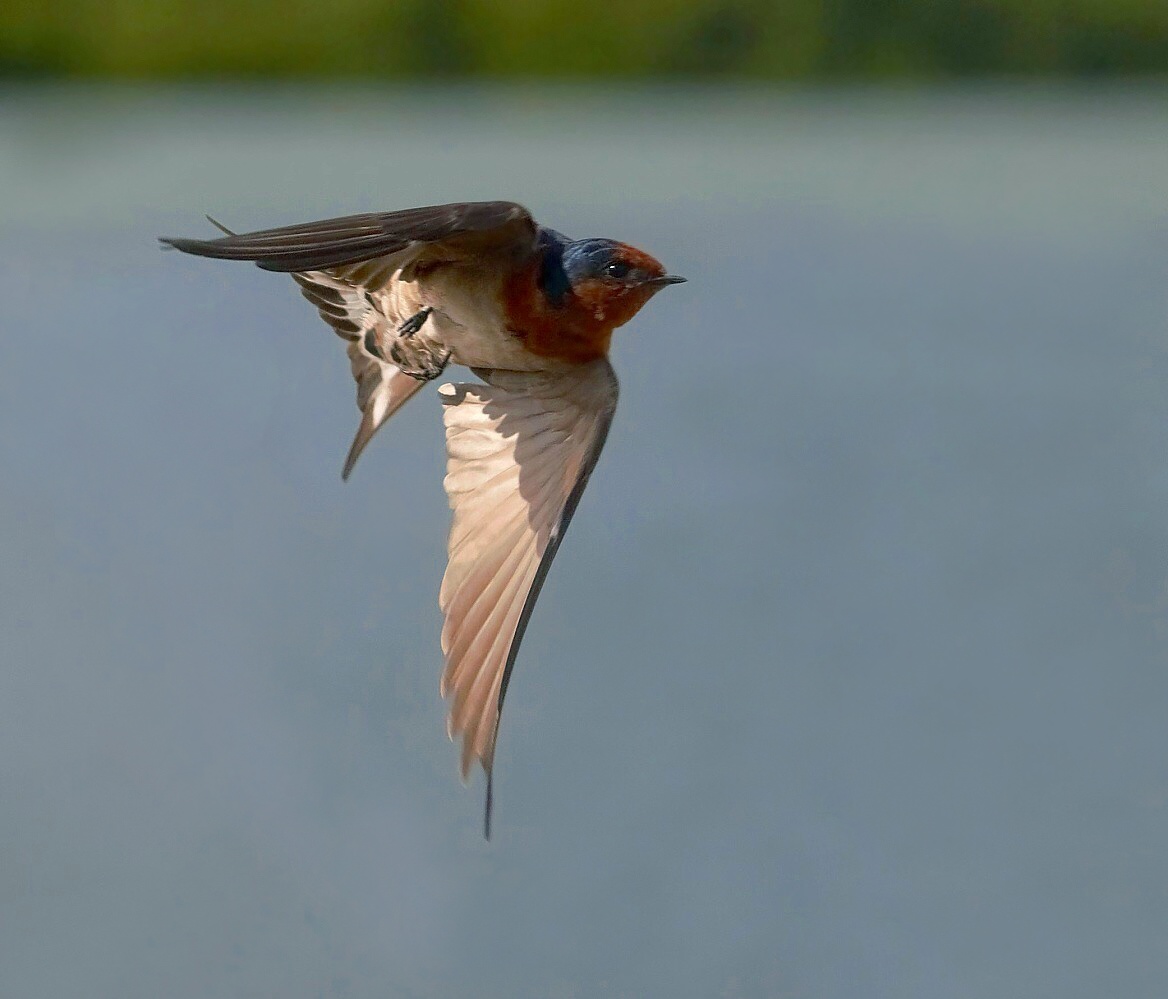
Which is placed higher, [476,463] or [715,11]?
[715,11]

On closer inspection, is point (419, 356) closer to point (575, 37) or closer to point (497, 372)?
point (497, 372)

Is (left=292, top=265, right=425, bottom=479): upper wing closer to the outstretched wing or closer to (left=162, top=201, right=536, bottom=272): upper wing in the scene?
the outstretched wing

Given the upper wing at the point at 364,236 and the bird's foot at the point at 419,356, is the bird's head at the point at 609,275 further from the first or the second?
the bird's foot at the point at 419,356

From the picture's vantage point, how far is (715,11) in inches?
314

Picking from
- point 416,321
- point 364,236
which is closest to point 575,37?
point 416,321

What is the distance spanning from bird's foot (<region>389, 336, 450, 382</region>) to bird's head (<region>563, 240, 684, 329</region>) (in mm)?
201

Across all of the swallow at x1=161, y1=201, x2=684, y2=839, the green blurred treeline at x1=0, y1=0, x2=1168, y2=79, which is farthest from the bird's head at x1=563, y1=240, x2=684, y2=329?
the green blurred treeline at x1=0, y1=0, x2=1168, y2=79

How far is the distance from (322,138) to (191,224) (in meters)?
2.57

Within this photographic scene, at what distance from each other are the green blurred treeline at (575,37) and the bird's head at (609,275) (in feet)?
17.0

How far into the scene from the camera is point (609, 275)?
84.9 inches

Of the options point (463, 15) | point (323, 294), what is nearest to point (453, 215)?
point (323, 294)

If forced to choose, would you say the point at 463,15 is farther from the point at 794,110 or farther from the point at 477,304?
the point at 477,304

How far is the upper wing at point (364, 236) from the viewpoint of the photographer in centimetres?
175

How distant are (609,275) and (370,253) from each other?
1.29 feet
